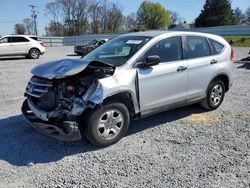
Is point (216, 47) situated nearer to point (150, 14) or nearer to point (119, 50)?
point (119, 50)

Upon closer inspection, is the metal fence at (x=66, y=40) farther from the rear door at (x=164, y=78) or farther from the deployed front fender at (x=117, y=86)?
the deployed front fender at (x=117, y=86)

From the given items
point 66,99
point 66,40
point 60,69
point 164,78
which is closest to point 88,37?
point 66,40

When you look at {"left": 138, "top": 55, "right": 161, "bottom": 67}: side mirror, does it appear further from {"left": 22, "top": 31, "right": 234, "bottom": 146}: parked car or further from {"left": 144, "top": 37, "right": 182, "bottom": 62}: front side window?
{"left": 144, "top": 37, "right": 182, "bottom": 62}: front side window

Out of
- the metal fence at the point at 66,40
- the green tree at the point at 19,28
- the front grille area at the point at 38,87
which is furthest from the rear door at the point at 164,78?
the green tree at the point at 19,28

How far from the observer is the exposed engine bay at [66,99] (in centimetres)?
438

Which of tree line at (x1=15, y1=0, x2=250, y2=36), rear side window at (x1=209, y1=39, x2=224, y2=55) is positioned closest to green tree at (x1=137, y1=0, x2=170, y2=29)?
tree line at (x1=15, y1=0, x2=250, y2=36)

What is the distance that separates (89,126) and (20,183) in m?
1.20

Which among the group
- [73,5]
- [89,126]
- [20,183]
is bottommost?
[20,183]

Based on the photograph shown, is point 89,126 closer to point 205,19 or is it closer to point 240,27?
point 240,27

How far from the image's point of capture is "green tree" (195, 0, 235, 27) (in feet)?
214

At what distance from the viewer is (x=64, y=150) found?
15.2ft

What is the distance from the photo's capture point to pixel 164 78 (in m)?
5.27

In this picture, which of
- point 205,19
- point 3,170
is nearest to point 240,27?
point 205,19

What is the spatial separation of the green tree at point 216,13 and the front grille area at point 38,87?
214 ft
